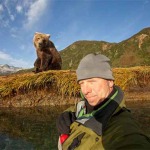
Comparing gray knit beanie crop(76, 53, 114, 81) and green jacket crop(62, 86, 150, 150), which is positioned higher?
gray knit beanie crop(76, 53, 114, 81)

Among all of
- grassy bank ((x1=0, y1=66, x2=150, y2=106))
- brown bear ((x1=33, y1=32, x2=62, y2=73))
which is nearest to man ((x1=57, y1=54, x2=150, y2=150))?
grassy bank ((x1=0, y1=66, x2=150, y2=106))

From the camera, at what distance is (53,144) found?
636cm

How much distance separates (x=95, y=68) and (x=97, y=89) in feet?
0.76

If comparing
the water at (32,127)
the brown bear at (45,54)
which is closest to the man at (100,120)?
the water at (32,127)

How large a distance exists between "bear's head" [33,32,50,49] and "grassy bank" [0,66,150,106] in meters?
4.19

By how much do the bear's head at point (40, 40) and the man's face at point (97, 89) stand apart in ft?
43.5

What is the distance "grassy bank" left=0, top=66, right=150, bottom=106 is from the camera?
11.8 m

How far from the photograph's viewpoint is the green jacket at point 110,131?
6.54 ft

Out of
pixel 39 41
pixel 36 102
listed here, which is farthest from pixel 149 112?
pixel 39 41

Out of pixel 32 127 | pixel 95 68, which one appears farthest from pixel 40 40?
pixel 95 68

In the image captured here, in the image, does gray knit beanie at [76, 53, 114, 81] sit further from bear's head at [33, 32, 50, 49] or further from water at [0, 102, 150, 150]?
bear's head at [33, 32, 50, 49]

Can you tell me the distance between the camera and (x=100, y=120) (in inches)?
97.1

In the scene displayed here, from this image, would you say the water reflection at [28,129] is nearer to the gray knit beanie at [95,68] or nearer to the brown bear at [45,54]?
the gray knit beanie at [95,68]

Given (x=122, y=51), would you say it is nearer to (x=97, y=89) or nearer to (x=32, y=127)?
(x=32, y=127)
